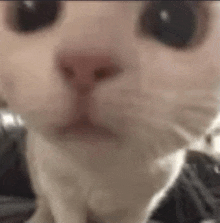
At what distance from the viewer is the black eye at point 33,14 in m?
0.21

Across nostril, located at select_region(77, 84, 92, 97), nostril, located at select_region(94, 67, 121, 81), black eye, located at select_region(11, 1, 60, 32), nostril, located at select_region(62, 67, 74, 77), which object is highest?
black eye, located at select_region(11, 1, 60, 32)

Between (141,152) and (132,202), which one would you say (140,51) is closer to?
(141,152)

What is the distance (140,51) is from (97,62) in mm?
32

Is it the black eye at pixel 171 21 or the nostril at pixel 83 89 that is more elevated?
the black eye at pixel 171 21

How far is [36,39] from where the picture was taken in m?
0.22

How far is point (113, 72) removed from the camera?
0.20m

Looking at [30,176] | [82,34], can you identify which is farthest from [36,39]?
[30,176]

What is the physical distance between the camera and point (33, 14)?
0.22 meters

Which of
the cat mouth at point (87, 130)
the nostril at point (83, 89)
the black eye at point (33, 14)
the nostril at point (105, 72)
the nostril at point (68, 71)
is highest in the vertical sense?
the black eye at point (33, 14)

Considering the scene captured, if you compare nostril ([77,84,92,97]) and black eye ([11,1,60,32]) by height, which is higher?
black eye ([11,1,60,32])

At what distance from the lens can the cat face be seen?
0.63ft

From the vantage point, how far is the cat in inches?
7.6

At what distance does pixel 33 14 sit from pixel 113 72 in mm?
78

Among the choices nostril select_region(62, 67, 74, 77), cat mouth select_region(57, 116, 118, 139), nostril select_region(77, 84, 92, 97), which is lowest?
cat mouth select_region(57, 116, 118, 139)
